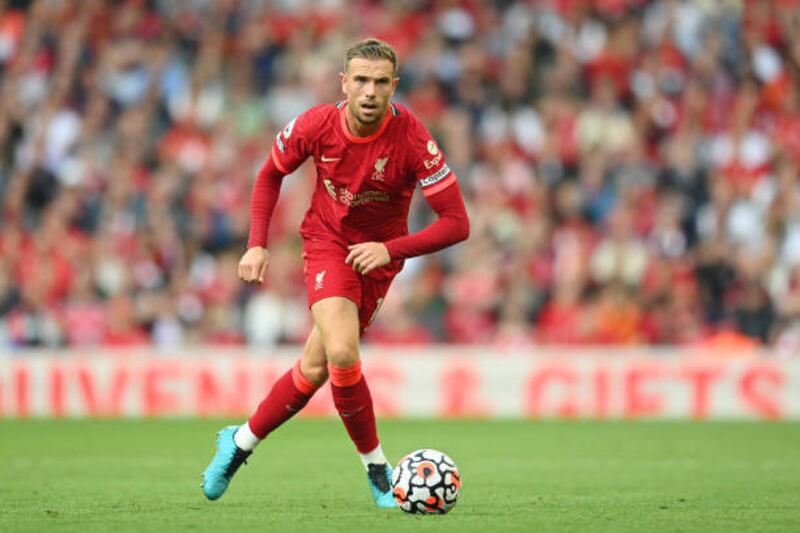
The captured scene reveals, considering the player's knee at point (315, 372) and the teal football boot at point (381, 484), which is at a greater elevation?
the player's knee at point (315, 372)

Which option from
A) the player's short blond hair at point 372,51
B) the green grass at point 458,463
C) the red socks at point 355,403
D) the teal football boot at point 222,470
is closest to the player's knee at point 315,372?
the red socks at point 355,403

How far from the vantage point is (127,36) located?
795 inches

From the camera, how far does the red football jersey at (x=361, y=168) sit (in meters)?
7.82

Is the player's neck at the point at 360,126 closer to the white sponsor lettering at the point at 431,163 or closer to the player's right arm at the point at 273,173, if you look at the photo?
the player's right arm at the point at 273,173

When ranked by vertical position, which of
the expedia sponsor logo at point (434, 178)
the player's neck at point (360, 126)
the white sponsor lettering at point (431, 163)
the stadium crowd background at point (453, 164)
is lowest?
the expedia sponsor logo at point (434, 178)

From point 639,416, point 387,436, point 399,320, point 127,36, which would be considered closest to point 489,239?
point 399,320

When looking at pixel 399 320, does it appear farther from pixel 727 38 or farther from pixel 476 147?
pixel 727 38

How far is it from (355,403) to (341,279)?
0.62m

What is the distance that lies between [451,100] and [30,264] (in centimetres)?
550

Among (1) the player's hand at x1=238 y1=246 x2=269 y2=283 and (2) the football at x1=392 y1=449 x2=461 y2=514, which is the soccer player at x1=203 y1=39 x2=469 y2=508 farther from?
(2) the football at x1=392 y1=449 x2=461 y2=514

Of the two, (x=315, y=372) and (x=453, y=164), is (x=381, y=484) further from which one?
(x=453, y=164)

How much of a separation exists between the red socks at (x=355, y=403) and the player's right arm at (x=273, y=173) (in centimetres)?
64

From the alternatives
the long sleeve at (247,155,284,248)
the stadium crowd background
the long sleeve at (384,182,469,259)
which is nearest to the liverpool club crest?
the long sleeve at (384,182,469,259)

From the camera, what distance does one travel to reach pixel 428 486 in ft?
24.3
